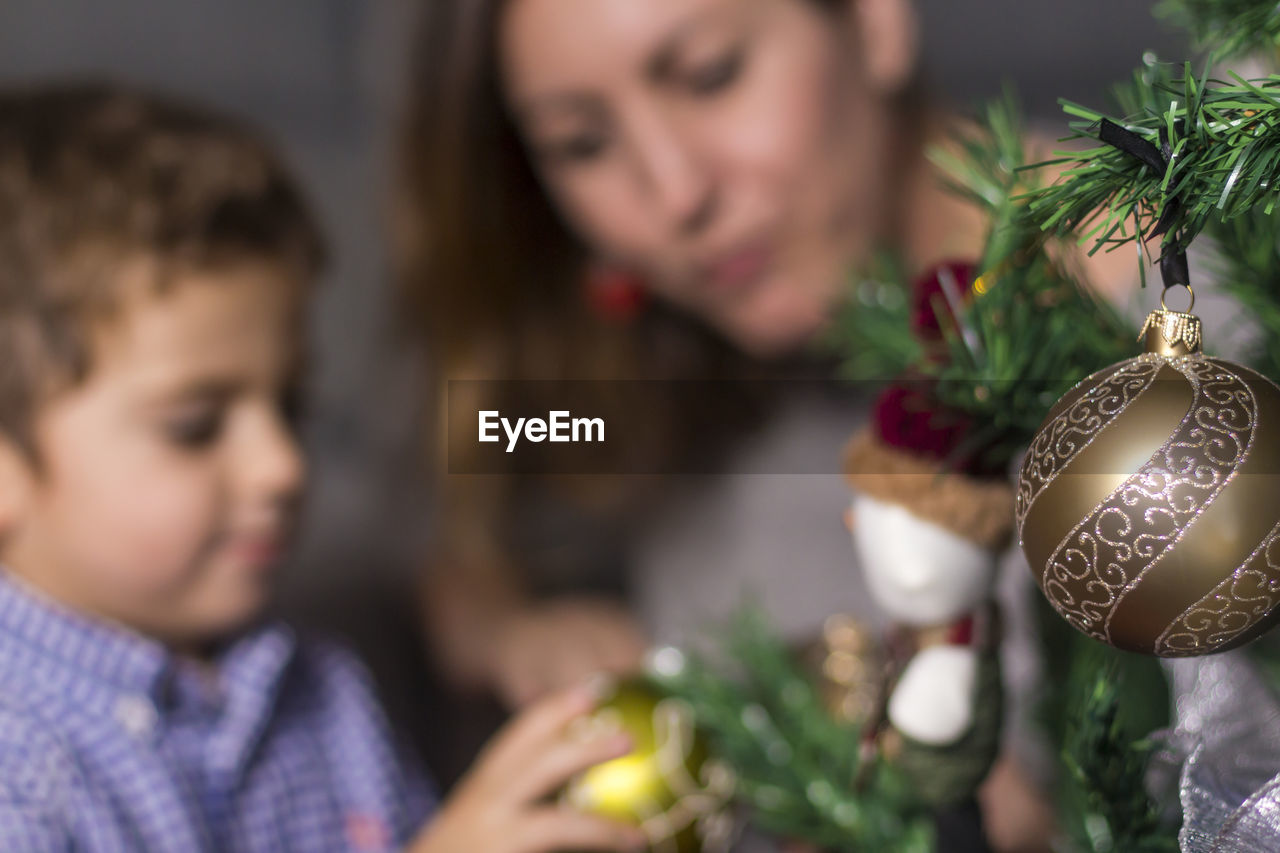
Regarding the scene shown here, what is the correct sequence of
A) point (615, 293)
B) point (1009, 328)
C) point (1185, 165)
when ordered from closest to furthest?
point (1185, 165)
point (1009, 328)
point (615, 293)

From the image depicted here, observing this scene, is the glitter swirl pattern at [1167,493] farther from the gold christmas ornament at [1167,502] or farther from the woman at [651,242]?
the woman at [651,242]

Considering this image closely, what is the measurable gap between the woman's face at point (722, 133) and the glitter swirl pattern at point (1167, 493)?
52 cm

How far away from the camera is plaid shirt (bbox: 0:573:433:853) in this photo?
0.55 m

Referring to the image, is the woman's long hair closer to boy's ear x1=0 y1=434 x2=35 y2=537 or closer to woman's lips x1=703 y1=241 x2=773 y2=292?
woman's lips x1=703 y1=241 x2=773 y2=292

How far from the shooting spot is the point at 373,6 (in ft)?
3.34

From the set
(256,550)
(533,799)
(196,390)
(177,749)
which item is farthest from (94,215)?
(533,799)

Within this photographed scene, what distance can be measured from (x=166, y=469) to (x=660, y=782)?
13.6 inches

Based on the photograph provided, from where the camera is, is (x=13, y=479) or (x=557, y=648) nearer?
(x=13, y=479)

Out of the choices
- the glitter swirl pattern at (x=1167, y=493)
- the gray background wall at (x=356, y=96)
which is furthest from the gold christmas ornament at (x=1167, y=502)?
the gray background wall at (x=356, y=96)

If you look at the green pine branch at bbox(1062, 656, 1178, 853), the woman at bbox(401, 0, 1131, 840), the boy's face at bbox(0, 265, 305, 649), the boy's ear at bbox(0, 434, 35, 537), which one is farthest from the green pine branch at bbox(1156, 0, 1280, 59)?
the boy's ear at bbox(0, 434, 35, 537)

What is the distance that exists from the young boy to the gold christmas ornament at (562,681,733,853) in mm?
11

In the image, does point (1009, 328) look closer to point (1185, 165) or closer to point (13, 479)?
point (1185, 165)

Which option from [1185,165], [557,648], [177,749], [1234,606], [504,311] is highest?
[1185,165]

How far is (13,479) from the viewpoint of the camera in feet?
2.04
